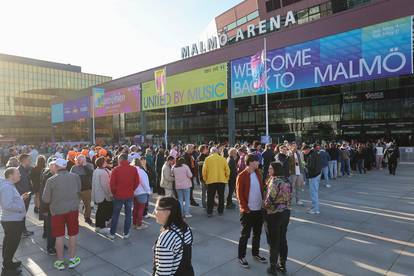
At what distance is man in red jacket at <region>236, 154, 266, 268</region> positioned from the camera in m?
4.84

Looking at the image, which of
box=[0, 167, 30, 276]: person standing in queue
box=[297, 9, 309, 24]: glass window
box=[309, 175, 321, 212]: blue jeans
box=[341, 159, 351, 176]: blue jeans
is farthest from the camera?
box=[297, 9, 309, 24]: glass window

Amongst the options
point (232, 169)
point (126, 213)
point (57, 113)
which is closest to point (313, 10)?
point (232, 169)

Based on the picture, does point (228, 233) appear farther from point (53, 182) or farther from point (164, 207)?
point (164, 207)

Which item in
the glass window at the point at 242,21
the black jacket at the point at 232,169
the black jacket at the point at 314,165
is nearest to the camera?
the black jacket at the point at 314,165

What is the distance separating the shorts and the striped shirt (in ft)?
10.7

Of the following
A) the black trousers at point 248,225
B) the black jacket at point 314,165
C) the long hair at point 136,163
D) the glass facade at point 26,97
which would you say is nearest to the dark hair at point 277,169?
the black trousers at point 248,225

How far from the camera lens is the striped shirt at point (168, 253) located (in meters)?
2.33

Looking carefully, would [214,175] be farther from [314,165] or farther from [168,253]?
[168,253]

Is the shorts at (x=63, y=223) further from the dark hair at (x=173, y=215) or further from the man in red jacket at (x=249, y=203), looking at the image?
the dark hair at (x=173, y=215)

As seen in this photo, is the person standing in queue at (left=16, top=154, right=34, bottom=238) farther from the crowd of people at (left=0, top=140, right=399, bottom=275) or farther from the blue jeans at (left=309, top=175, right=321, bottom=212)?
the blue jeans at (left=309, top=175, right=321, bottom=212)

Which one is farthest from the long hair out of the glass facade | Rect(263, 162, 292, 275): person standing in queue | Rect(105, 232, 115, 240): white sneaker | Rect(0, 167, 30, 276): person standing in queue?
the glass facade

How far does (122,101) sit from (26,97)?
53066 mm

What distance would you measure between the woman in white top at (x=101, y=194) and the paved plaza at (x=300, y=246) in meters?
0.31

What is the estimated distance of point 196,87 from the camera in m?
28.9
